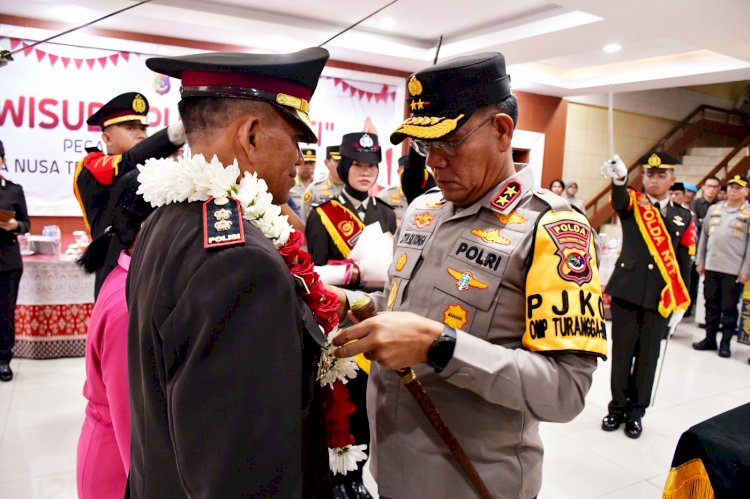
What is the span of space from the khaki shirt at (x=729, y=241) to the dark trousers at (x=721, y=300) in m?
0.10

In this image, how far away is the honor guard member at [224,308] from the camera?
71 cm

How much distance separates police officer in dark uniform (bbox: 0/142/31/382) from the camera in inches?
150

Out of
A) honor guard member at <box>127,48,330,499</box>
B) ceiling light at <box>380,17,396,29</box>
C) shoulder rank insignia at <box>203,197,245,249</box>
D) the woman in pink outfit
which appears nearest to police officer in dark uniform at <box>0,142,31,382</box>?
the woman in pink outfit

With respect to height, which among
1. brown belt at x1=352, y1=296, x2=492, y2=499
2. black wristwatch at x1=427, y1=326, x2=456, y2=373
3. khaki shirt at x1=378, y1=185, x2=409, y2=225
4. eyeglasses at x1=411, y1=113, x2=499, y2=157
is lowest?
brown belt at x1=352, y1=296, x2=492, y2=499

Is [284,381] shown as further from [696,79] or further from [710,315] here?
[696,79]

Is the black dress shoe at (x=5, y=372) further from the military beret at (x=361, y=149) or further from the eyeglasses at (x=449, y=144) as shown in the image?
the eyeglasses at (x=449, y=144)

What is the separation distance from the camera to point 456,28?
6883 mm

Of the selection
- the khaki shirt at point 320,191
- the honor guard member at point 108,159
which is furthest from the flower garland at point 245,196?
the khaki shirt at point 320,191

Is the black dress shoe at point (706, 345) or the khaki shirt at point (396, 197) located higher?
the khaki shirt at point (396, 197)

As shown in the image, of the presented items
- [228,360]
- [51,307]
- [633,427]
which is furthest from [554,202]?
[51,307]

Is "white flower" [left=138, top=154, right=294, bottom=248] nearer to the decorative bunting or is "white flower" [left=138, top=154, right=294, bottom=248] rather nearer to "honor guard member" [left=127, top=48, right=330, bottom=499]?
"honor guard member" [left=127, top=48, right=330, bottom=499]

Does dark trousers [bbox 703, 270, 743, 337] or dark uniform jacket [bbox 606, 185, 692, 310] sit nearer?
dark uniform jacket [bbox 606, 185, 692, 310]

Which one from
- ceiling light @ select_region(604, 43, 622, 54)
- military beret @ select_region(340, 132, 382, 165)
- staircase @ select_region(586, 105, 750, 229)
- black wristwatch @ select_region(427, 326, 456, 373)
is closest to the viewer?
black wristwatch @ select_region(427, 326, 456, 373)

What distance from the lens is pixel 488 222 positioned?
4.04 feet
